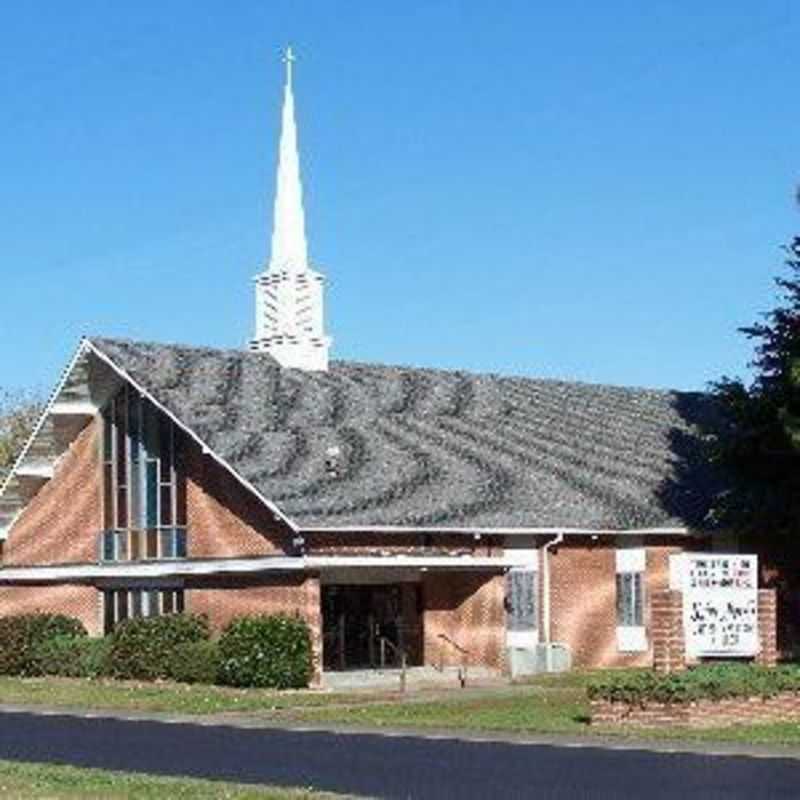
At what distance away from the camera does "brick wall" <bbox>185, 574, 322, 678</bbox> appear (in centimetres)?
3644

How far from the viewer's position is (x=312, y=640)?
1420 inches

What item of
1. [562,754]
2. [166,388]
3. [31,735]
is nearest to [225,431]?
[166,388]

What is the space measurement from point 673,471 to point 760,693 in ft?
64.3

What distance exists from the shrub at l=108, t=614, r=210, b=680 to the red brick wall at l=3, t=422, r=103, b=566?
175 inches

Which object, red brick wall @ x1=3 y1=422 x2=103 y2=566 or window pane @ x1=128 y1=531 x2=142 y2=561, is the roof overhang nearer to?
window pane @ x1=128 y1=531 x2=142 y2=561

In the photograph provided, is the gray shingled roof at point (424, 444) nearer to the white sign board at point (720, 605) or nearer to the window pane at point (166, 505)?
the window pane at point (166, 505)

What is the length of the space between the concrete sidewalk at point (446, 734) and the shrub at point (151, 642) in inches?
238

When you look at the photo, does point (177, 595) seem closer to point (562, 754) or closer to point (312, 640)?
point (312, 640)

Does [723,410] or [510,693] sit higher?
[723,410]

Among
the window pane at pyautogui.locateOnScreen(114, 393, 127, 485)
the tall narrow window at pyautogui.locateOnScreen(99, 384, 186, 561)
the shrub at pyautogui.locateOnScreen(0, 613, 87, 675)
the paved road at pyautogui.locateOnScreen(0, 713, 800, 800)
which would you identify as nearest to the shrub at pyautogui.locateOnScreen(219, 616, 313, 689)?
the tall narrow window at pyautogui.locateOnScreen(99, 384, 186, 561)

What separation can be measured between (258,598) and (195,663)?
180 centimetres

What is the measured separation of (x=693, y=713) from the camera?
24.6m

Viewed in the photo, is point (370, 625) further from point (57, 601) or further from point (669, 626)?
point (669, 626)

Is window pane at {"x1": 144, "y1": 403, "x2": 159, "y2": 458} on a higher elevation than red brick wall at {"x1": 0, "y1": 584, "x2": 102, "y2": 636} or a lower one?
higher
